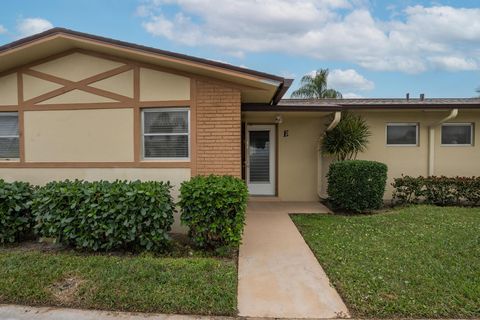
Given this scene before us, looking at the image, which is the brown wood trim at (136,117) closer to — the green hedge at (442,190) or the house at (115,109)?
the house at (115,109)

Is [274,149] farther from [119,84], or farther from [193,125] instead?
[119,84]

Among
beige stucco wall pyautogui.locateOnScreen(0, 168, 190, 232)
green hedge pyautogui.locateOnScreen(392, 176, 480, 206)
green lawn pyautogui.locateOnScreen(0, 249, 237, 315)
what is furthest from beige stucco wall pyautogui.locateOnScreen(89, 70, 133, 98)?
green hedge pyautogui.locateOnScreen(392, 176, 480, 206)

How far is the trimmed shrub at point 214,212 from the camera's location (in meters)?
5.14

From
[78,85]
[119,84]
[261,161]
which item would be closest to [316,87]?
[261,161]

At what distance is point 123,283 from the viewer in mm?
4121

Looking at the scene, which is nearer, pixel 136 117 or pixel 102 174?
pixel 136 117

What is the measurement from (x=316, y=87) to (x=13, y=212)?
Result: 65.0 ft

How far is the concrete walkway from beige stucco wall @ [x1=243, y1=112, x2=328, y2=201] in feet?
11.6

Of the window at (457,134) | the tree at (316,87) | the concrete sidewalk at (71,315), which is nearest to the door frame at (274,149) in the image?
the window at (457,134)

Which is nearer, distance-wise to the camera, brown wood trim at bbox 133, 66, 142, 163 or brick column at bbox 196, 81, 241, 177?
brick column at bbox 196, 81, 241, 177

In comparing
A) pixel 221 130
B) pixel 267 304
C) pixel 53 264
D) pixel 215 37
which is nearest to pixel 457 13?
pixel 215 37

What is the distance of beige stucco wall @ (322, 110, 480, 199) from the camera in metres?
10.4

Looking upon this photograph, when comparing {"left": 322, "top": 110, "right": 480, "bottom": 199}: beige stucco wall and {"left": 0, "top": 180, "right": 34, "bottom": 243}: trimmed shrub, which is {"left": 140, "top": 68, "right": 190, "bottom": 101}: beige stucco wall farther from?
{"left": 322, "top": 110, "right": 480, "bottom": 199}: beige stucco wall

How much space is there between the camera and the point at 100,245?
5289 mm
